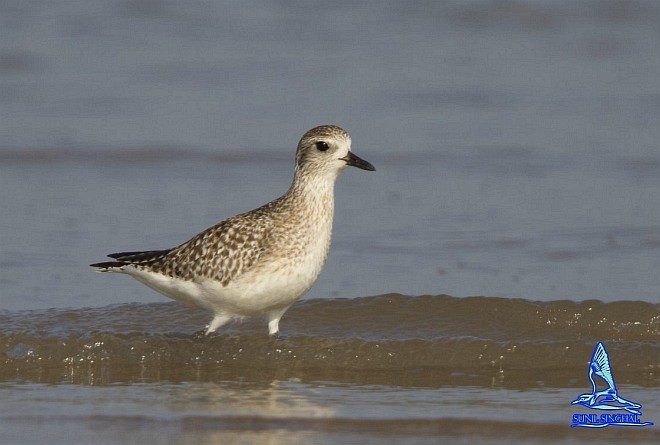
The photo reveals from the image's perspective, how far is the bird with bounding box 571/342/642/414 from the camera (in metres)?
8.61

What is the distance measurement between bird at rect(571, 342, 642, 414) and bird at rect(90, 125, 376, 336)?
2132mm

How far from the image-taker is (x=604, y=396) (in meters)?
8.78

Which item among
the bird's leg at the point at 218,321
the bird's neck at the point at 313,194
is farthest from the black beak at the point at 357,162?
the bird's leg at the point at 218,321

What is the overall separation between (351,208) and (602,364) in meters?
5.14

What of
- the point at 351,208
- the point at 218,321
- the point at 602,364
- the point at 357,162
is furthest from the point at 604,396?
the point at 351,208

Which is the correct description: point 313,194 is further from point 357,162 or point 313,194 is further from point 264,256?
point 264,256

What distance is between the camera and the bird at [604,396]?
861cm

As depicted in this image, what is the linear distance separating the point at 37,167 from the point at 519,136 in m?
5.89

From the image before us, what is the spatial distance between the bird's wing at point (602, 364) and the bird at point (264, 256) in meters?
2.10

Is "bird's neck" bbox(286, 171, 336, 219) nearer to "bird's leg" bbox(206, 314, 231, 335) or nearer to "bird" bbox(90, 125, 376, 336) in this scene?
"bird" bbox(90, 125, 376, 336)

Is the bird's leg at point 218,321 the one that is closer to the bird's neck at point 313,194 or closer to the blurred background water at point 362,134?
the bird's neck at point 313,194

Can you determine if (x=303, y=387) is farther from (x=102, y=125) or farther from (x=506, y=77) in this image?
(x=506, y=77)

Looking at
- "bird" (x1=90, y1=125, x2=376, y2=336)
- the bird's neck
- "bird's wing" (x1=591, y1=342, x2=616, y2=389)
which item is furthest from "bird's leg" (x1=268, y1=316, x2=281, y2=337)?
"bird's wing" (x1=591, y1=342, x2=616, y2=389)

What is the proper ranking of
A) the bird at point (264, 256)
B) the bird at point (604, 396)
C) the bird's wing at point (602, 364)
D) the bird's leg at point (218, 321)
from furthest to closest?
the bird's leg at point (218, 321) < the bird at point (264, 256) < the bird's wing at point (602, 364) < the bird at point (604, 396)
